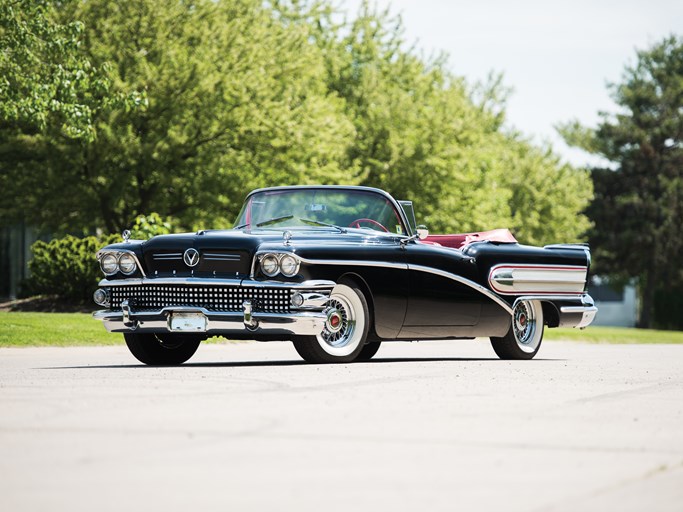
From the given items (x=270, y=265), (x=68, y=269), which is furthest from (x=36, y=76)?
(x=270, y=265)

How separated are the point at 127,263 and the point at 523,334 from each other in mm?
4803

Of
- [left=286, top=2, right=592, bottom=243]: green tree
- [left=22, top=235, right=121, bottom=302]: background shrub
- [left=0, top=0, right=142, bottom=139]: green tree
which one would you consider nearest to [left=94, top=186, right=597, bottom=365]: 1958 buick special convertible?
[left=0, top=0, right=142, bottom=139]: green tree

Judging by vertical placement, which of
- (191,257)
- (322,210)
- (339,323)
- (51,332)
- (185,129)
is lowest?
(51,332)

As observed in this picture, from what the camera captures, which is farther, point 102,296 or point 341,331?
point 102,296

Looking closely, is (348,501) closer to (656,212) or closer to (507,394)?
(507,394)

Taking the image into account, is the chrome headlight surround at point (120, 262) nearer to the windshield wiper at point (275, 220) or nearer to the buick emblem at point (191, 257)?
the buick emblem at point (191, 257)

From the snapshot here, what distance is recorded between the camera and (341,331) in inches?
517

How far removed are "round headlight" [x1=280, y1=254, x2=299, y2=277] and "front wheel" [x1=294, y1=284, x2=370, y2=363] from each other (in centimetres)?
58

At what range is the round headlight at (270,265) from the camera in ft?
40.8

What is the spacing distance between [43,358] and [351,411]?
289 inches

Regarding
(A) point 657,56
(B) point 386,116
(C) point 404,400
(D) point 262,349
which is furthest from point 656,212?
(C) point 404,400

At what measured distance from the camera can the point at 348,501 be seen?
5.29 meters

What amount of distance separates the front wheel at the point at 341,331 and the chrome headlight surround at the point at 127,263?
1769 millimetres

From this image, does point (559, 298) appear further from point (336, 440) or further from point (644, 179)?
point (644, 179)
